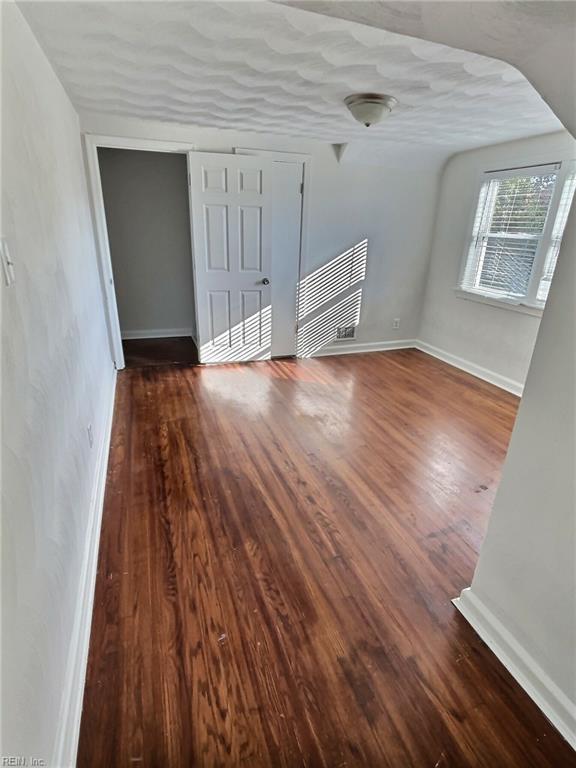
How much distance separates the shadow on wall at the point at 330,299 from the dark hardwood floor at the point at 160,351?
4.42 ft

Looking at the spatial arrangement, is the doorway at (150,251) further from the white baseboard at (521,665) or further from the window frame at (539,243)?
the white baseboard at (521,665)

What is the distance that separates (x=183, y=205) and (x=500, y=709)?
5281 millimetres

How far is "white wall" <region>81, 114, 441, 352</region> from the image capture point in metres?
3.97

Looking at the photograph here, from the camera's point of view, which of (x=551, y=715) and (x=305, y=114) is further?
(x=305, y=114)

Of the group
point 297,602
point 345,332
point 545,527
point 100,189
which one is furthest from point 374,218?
point 297,602

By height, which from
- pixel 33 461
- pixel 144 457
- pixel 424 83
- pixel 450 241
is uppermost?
pixel 424 83

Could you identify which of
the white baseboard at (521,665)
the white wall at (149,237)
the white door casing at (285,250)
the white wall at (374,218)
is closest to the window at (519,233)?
the white wall at (374,218)

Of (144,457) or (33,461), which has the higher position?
(33,461)

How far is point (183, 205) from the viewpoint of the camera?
4.92 meters

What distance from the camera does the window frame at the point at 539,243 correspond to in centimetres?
334

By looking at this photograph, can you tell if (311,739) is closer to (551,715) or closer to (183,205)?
(551,715)

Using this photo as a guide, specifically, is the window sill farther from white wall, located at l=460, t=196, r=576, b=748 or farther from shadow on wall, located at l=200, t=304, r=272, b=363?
white wall, located at l=460, t=196, r=576, b=748

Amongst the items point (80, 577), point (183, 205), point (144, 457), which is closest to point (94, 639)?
point (80, 577)

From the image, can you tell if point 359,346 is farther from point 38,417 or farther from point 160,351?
point 38,417
